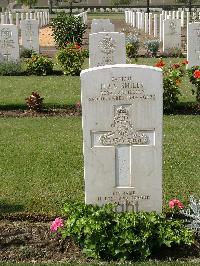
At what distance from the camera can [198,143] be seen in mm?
9297

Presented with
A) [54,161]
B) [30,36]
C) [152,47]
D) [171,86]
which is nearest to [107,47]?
[171,86]

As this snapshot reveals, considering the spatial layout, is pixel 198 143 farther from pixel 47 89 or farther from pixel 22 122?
pixel 47 89

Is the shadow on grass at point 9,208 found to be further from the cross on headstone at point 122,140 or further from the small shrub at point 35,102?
the small shrub at point 35,102

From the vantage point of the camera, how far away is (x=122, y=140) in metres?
5.71

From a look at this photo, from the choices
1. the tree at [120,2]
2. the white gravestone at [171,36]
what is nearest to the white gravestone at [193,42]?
the white gravestone at [171,36]

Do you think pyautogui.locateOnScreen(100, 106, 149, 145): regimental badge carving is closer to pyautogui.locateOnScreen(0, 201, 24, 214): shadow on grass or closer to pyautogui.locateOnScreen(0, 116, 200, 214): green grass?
pyautogui.locateOnScreen(0, 116, 200, 214): green grass

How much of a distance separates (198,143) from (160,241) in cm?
425

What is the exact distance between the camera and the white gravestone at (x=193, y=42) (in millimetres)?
16923

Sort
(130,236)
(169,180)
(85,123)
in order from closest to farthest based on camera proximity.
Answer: (130,236)
(85,123)
(169,180)

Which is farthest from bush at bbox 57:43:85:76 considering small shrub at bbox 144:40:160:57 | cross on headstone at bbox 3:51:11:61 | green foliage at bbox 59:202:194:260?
green foliage at bbox 59:202:194:260

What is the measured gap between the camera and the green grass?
699 centimetres

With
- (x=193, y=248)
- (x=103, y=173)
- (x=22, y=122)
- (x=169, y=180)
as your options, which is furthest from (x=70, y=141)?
(x=193, y=248)

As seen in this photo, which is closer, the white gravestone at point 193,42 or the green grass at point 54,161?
the green grass at point 54,161

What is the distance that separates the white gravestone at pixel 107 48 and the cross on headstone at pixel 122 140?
848 centimetres
